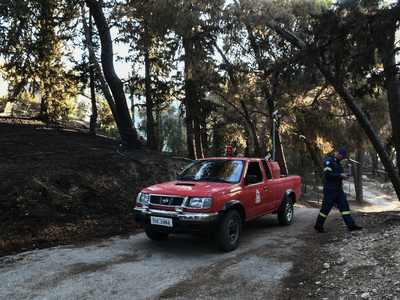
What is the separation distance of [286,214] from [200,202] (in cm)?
375

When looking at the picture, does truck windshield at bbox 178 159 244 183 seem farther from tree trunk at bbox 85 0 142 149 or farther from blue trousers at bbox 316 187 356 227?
tree trunk at bbox 85 0 142 149

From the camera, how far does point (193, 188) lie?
246 inches

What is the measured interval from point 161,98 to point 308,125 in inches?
382

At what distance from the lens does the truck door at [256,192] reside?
684cm

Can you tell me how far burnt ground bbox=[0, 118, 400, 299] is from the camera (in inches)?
177

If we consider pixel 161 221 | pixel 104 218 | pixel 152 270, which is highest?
pixel 161 221

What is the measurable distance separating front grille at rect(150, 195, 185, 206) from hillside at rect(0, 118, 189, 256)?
2274 mm

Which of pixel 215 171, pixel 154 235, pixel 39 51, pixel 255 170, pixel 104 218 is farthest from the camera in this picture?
pixel 39 51

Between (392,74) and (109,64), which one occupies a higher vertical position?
(109,64)

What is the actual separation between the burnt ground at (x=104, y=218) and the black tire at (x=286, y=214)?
1010mm

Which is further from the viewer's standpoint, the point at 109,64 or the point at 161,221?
the point at 109,64

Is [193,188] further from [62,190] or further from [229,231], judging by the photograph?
[62,190]

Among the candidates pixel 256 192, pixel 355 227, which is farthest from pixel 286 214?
pixel 256 192

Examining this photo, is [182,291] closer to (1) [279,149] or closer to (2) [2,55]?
(2) [2,55]
